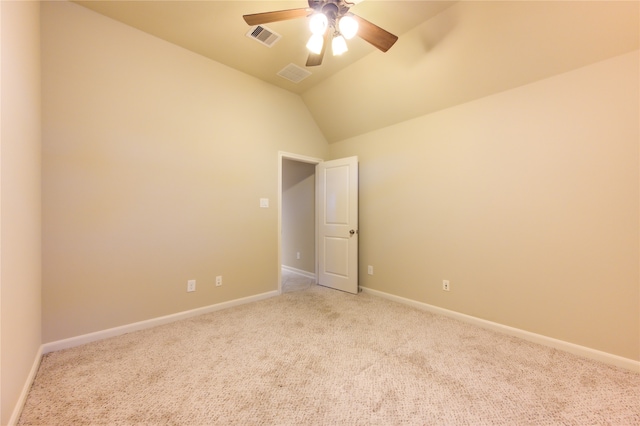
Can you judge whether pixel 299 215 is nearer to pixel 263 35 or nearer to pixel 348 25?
pixel 263 35

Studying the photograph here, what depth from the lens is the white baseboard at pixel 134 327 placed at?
2070 mm

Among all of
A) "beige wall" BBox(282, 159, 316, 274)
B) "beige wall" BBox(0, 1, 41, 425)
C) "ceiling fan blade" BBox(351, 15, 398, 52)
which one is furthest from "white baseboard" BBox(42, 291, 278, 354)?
"ceiling fan blade" BBox(351, 15, 398, 52)

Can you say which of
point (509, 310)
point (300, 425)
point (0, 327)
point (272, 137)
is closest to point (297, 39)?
point (272, 137)

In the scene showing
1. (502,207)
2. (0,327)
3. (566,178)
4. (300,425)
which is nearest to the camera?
(0,327)

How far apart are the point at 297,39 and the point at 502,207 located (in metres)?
2.65

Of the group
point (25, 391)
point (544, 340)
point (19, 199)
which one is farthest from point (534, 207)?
point (25, 391)

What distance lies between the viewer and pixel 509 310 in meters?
2.40

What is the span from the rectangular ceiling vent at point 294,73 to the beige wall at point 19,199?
7.00ft

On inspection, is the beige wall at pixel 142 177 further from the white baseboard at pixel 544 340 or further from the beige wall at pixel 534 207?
the white baseboard at pixel 544 340

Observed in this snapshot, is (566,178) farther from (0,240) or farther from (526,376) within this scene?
(0,240)

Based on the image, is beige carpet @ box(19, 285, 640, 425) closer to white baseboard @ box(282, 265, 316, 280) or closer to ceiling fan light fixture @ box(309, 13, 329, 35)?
white baseboard @ box(282, 265, 316, 280)

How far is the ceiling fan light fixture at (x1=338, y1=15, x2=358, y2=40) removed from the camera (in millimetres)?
1689

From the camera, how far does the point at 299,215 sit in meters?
4.85

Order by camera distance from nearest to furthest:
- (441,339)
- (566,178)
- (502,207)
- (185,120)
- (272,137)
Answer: (566,178)
(441,339)
(502,207)
(185,120)
(272,137)
